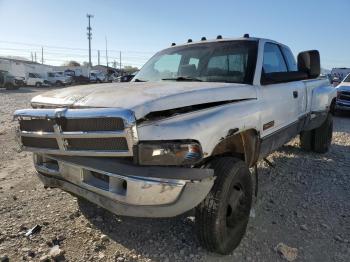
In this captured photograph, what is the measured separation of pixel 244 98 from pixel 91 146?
5.00 ft

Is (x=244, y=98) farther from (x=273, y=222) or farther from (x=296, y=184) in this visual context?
(x=296, y=184)

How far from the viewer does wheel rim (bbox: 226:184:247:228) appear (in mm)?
3193

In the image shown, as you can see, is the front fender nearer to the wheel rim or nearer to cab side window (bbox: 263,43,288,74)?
the wheel rim

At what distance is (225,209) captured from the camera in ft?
9.99

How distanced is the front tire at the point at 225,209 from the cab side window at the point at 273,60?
144cm

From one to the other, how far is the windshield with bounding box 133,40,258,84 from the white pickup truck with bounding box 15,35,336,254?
0.02 meters

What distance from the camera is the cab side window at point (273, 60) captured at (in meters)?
4.30

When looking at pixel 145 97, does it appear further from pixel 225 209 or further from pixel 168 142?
pixel 225 209

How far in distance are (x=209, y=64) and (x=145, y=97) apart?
1588mm

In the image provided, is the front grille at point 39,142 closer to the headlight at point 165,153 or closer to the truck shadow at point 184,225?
the headlight at point 165,153

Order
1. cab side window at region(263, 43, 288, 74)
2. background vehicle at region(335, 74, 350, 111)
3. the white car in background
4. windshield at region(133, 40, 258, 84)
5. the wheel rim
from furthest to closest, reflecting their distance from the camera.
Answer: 1. the white car in background
2. background vehicle at region(335, 74, 350, 111)
3. cab side window at region(263, 43, 288, 74)
4. windshield at region(133, 40, 258, 84)
5. the wheel rim

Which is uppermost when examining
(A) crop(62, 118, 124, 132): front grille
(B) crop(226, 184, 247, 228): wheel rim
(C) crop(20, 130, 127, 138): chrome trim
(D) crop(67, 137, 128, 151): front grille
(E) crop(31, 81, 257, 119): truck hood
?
(E) crop(31, 81, 257, 119): truck hood

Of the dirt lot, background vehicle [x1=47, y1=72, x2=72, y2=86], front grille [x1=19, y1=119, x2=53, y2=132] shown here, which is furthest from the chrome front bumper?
background vehicle [x1=47, y1=72, x2=72, y2=86]

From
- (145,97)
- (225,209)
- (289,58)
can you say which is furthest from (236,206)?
(289,58)
